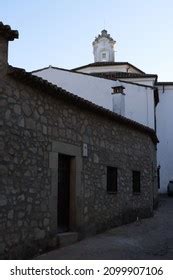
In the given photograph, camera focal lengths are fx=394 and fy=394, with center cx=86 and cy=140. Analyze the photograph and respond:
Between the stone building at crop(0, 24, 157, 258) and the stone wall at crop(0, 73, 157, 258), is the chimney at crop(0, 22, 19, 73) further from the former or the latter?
the stone wall at crop(0, 73, 157, 258)

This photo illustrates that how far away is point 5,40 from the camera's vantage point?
6195mm

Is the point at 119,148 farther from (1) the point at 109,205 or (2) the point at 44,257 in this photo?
(2) the point at 44,257

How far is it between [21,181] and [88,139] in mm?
2990

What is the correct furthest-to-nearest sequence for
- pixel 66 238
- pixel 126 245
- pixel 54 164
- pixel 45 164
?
pixel 126 245 → pixel 66 238 → pixel 54 164 → pixel 45 164

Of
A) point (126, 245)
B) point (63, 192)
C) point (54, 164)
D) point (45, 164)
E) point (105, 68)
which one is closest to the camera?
point (45, 164)

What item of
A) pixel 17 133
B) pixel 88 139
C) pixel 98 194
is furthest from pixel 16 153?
pixel 98 194

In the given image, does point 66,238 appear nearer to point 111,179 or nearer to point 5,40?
point 111,179

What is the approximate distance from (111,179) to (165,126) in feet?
52.2

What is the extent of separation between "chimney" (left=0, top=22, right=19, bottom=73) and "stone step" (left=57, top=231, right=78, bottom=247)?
3396 millimetres

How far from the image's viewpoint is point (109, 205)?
398 inches

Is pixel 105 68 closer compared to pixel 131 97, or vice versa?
pixel 131 97

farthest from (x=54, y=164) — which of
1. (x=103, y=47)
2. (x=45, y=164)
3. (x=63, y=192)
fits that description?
(x=103, y=47)

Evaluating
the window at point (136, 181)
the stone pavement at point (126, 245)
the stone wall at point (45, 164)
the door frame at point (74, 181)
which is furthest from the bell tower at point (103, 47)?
the door frame at point (74, 181)
